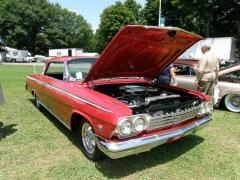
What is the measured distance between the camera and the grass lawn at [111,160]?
8.13 ft

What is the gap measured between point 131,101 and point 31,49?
44352mm

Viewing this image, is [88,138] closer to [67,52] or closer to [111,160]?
[111,160]

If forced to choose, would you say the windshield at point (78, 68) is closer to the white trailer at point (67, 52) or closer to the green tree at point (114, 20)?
the white trailer at point (67, 52)

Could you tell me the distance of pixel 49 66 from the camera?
15.6 feet

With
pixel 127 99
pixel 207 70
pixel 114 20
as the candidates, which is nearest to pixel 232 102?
pixel 207 70

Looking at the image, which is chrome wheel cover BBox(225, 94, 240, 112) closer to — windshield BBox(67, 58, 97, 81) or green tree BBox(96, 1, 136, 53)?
windshield BBox(67, 58, 97, 81)

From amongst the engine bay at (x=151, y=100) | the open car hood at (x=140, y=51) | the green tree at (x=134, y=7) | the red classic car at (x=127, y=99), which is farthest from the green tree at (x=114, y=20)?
the engine bay at (x=151, y=100)

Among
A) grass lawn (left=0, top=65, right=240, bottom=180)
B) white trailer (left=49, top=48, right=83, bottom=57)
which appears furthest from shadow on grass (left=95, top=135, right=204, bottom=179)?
white trailer (left=49, top=48, right=83, bottom=57)

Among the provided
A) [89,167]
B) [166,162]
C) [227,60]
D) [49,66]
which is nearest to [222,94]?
[166,162]

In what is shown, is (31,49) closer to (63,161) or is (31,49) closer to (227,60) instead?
(227,60)

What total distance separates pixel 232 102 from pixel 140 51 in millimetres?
3432

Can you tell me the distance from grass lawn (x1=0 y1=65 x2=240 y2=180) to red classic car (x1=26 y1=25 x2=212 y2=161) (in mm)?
298

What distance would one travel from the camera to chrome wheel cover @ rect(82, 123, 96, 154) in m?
2.73

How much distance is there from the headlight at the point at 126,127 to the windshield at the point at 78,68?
5.14 feet
